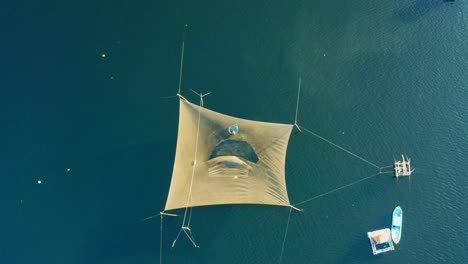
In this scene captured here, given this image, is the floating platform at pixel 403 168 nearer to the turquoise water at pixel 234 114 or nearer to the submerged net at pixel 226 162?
the turquoise water at pixel 234 114

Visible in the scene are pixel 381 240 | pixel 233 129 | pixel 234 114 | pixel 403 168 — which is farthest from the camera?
pixel 234 114

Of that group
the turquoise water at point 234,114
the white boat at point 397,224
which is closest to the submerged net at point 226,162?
the turquoise water at point 234,114

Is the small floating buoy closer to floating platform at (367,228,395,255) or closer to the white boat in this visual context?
floating platform at (367,228,395,255)

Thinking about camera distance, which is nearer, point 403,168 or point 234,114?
point 403,168

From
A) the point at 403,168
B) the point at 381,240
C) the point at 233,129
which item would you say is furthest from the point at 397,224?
the point at 233,129

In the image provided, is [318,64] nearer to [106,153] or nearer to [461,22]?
[461,22]

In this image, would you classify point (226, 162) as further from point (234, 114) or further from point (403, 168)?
point (403, 168)

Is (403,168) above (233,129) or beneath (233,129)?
beneath
